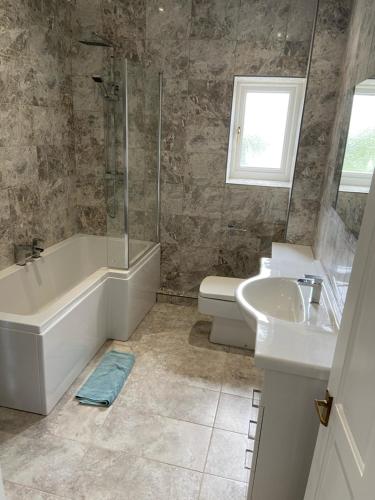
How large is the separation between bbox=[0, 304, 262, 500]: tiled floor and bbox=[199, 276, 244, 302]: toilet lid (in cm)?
47

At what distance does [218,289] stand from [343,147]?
1359 mm

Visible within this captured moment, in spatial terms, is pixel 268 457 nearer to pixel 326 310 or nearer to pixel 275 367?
pixel 275 367

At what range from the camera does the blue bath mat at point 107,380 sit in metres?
2.14

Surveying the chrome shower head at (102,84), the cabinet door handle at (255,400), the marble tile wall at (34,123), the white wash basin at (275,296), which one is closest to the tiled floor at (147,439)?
the cabinet door handle at (255,400)

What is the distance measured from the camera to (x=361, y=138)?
63.0 inches

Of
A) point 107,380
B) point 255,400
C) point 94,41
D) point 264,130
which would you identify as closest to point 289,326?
point 255,400

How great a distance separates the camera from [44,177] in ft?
9.32

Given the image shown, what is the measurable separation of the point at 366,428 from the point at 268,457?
2.60ft

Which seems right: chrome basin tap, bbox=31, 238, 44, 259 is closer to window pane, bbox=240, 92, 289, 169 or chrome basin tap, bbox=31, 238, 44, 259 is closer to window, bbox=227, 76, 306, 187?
window, bbox=227, 76, 306, 187

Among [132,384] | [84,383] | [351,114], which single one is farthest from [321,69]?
[84,383]

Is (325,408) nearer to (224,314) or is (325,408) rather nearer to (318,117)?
(224,314)

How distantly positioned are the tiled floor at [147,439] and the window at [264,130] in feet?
5.43

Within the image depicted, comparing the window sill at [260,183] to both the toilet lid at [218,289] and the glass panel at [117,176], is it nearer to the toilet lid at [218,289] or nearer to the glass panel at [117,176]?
the toilet lid at [218,289]

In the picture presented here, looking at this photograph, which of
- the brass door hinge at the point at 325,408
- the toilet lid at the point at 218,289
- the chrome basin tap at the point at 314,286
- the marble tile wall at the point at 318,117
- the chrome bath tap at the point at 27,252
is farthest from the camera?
the toilet lid at the point at 218,289
